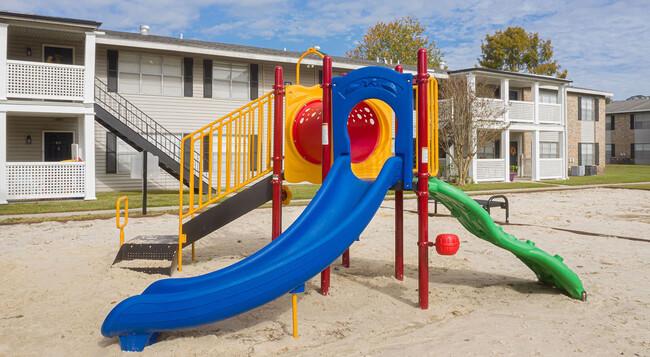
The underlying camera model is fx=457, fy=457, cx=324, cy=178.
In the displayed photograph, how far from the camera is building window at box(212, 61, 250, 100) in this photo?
20828 millimetres

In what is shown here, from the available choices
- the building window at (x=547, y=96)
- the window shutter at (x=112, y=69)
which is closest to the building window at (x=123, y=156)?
the window shutter at (x=112, y=69)

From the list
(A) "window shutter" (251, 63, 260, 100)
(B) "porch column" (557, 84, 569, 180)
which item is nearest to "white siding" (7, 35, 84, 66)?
(A) "window shutter" (251, 63, 260, 100)

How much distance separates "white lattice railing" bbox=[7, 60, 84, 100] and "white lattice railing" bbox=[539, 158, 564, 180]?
2569cm

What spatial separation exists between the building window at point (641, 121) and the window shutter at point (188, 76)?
48.9 m

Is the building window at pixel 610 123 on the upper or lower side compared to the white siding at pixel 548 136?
upper

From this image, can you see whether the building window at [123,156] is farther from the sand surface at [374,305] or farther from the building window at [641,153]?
the building window at [641,153]

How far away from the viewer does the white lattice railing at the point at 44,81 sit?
15.4m

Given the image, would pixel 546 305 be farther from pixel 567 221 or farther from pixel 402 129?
pixel 567 221

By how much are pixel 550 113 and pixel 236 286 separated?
30.4m

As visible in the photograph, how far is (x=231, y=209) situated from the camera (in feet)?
20.7

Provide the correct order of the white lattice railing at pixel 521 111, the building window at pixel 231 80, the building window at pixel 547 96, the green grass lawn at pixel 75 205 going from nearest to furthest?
the green grass lawn at pixel 75 205
the building window at pixel 231 80
the white lattice railing at pixel 521 111
the building window at pixel 547 96

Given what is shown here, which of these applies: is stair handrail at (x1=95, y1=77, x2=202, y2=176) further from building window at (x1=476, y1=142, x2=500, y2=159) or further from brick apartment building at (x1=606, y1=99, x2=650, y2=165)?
brick apartment building at (x1=606, y1=99, x2=650, y2=165)

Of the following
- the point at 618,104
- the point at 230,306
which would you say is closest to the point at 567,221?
the point at 230,306

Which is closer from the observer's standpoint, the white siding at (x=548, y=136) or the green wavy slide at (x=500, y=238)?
the green wavy slide at (x=500, y=238)
